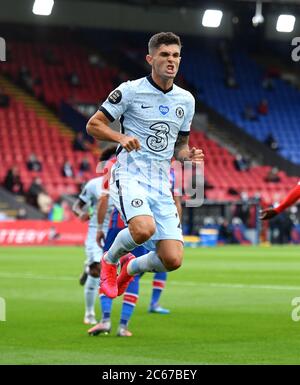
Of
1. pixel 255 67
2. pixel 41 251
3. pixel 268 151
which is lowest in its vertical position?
pixel 41 251

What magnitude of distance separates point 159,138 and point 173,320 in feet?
13.0

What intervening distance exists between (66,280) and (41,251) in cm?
1197

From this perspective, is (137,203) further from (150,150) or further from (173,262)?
(173,262)

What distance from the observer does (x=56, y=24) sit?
50.9 m

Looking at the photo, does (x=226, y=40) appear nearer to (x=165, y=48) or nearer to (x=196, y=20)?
(x=196, y=20)

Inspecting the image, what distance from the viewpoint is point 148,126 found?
10.4 m

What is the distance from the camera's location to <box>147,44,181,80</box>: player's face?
33.5 ft

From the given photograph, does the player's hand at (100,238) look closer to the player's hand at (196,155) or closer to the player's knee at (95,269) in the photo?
the player's knee at (95,269)

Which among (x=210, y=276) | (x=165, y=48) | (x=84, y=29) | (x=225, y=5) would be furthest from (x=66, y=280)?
(x=84, y=29)

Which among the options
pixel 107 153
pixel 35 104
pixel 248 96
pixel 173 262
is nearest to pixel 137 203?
pixel 173 262

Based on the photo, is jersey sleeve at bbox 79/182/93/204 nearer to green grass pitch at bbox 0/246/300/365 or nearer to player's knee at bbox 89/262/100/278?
player's knee at bbox 89/262/100/278

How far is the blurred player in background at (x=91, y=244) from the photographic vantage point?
1274cm

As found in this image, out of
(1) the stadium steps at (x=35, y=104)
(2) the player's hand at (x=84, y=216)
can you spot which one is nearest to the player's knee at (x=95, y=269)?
(2) the player's hand at (x=84, y=216)
